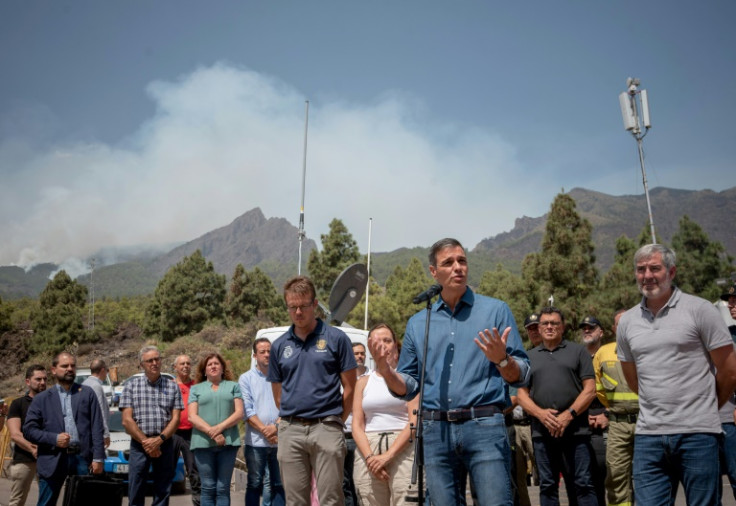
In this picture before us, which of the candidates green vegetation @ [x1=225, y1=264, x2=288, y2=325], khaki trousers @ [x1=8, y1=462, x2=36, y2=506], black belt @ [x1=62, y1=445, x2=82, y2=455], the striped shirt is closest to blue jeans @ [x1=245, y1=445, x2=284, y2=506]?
the striped shirt

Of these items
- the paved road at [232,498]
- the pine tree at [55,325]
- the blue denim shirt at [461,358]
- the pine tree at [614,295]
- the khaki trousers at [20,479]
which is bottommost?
the paved road at [232,498]

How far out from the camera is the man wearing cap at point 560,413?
256 inches

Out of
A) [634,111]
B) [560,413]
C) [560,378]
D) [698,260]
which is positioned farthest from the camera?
[698,260]

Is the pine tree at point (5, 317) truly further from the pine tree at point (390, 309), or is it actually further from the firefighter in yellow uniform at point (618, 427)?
the firefighter in yellow uniform at point (618, 427)

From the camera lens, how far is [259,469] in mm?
7809

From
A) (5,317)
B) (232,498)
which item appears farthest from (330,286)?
(232,498)

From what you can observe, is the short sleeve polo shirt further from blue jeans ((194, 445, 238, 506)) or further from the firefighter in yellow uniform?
the firefighter in yellow uniform

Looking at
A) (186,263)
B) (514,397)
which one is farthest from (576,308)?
(186,263)

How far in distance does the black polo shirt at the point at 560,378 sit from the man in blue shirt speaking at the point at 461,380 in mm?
2810

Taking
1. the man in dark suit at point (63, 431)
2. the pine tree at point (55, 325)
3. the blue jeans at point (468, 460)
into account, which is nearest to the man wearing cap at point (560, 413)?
the blue jeans at point (468, 460)

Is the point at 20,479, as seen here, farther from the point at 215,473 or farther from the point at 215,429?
the point at 215,429

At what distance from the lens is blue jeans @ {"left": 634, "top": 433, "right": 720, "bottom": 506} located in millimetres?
4070

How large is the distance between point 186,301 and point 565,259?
40.5m

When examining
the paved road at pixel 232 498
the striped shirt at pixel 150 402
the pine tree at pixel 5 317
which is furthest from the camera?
the pine tree at pixel 5 317
